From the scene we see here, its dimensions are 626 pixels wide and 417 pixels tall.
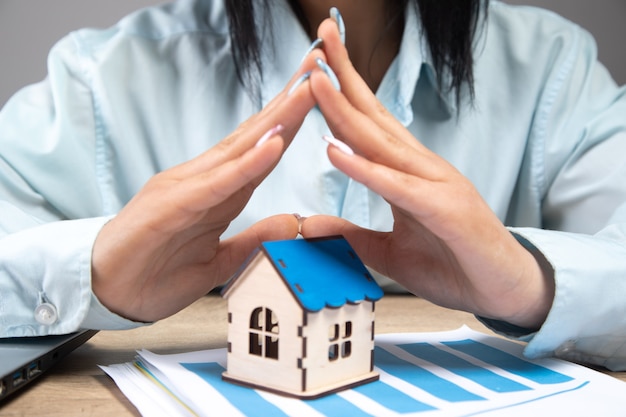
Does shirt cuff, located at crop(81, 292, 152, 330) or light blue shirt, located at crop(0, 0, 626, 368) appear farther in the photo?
light blue shirt, located at crop(0, 0, 626, 368)

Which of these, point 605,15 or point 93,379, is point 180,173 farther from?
point 605,15

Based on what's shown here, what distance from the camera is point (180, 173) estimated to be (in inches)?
23.9

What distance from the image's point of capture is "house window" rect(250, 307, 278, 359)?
56 cm

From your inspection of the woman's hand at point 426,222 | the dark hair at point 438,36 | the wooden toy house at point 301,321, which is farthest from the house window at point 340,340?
the dark hair at point 438,36

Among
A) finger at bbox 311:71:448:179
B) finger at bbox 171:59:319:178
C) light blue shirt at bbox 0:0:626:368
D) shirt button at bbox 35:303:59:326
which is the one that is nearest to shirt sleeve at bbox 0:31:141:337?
light blue shirt at bbox 0:0:626:368

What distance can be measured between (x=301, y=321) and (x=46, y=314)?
28 cm

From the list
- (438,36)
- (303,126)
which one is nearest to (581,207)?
(438,36)

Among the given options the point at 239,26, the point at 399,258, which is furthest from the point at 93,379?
the point at 239,26

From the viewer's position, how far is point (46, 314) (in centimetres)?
66

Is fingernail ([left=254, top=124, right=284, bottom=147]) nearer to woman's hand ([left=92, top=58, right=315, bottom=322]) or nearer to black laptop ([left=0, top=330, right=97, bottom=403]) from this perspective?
woman's hand ([left=92, top=58, right=315, bottom=322])

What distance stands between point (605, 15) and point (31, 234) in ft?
4.85

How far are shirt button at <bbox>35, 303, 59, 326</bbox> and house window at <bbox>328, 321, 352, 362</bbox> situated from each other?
0.28m

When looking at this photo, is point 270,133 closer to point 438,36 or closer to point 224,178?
point 224,178

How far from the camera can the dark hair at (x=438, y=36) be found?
102 centimetres
